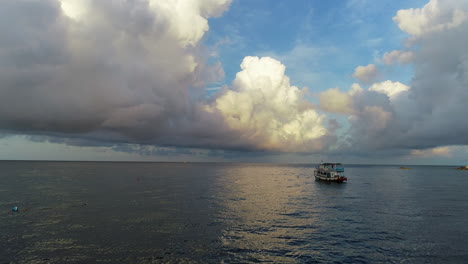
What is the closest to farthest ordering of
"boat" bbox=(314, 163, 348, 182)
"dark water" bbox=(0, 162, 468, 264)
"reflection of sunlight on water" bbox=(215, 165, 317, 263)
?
"dark water" bbox=(0, 162, 468, 264) → "reflection of sunlight on water" bbox=(215, 165, 317, 263) → "boat" bbox=(314, 163, 348, 182)

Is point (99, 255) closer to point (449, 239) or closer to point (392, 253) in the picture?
point (392, 253)

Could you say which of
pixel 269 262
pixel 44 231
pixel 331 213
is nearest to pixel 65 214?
pixel 44 231

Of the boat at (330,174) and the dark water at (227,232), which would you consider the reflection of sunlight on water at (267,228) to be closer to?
the dark water at (227,232)

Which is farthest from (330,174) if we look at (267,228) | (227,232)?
(227,232)

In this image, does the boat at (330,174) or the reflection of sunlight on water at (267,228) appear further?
the boat at (330,174)

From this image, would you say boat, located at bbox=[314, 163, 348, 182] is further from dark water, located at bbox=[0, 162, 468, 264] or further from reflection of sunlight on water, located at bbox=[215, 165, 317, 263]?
reflection of sunlight on water, located at bbox=[215, 165, 317, 263]

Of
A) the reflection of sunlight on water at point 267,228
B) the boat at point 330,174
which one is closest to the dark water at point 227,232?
the reflection of sunlight on water at point 267,228

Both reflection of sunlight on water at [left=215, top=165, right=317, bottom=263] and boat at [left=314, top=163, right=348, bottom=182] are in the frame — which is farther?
boat at [left=314, top=163, right=348, bottom=182]

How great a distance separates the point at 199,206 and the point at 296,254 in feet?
129

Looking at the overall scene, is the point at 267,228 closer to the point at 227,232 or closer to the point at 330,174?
the point at 227,232

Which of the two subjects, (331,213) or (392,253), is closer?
(392,253)

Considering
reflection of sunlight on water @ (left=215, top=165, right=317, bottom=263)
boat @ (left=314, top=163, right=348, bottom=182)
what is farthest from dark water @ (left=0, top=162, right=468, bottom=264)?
boat @ (left=314, top=163, right=348, bottom=182)

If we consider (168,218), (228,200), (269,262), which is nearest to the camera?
(269,262)

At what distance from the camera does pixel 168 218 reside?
5972cm
